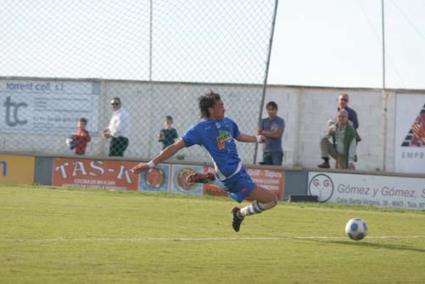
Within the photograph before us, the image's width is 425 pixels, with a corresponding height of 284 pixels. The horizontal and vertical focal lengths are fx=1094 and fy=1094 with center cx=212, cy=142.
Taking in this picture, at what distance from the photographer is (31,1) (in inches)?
1160

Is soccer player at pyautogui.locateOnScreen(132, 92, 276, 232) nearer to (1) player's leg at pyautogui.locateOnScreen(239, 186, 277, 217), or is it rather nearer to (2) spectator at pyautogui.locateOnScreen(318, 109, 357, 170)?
(1) player's leg at pyautogui.locateOnScreen(239, 186, 277, 217)

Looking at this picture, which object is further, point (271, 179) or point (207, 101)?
point (271, 179)

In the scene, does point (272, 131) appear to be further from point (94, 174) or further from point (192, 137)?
point (192, 137)

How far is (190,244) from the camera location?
46.2 ft

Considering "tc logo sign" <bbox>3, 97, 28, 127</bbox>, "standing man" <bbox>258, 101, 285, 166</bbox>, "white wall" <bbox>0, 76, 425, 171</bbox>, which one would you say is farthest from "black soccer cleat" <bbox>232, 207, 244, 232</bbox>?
"tc logo sign" <bbox>3, 97, 28, 127</bbox>

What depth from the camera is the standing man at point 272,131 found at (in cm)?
2435

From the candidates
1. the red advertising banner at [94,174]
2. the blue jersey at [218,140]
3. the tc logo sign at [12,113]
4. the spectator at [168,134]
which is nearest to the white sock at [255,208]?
the blue jersey at [218,140]

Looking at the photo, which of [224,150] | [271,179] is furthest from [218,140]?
[271,179]

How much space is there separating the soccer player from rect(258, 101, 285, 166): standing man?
7.28 m

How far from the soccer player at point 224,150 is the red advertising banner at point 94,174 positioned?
32.8 ft

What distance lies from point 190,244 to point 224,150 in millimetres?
2207

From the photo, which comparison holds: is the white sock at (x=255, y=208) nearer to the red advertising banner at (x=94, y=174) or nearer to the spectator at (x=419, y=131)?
the red advertising banner at (x=94, y=174)

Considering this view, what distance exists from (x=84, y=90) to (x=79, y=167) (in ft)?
30.0

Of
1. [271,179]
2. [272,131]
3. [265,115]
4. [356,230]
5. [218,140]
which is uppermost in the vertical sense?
[265,115]
